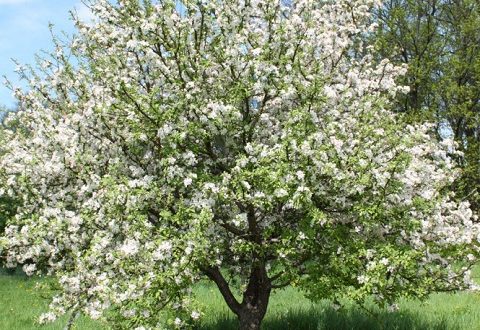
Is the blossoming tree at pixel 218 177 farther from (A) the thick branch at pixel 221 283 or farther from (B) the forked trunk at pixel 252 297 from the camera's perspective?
(B) the forked trunk at pixel 252 297

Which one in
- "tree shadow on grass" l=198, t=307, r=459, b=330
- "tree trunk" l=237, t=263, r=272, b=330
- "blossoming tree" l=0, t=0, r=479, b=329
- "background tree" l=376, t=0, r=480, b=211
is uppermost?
"background tree" l=376, t=0, r=480, b=211

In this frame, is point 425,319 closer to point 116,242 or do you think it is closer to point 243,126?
point 243,126

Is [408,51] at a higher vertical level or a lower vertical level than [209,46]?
higher

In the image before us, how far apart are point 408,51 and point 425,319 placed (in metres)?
24.7

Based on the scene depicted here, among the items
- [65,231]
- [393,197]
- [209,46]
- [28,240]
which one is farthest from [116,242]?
[393,197]

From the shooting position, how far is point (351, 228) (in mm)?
9164

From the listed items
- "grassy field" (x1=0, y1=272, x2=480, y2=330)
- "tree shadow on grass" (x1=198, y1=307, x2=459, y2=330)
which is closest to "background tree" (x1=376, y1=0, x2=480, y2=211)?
"grassy field" (x1=0, y1=272, x2=480, y2=330)

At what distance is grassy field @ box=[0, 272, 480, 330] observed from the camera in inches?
475

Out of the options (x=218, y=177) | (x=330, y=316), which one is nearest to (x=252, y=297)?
(x=330, y=316)

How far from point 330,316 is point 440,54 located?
2456cm

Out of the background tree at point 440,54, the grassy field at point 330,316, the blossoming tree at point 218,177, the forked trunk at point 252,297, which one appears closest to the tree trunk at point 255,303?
the forked trunk at point 252,297

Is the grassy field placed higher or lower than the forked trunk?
lower

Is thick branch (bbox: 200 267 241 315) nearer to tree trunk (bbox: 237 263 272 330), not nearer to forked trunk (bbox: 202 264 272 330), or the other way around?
forked trunk (bbox: 202 264 272 330)

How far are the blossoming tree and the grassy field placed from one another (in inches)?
89.4
